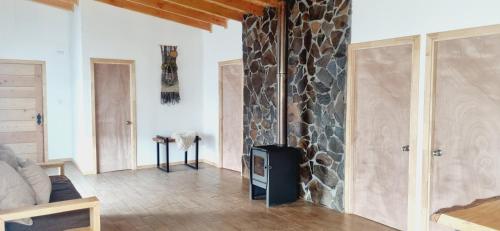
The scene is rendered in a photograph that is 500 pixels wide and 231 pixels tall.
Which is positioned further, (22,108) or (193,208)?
(22,108)

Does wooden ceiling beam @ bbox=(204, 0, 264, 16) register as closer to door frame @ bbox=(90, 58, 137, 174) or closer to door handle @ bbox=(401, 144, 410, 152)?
door frame @ bbox=(90, 58, 137, 174)

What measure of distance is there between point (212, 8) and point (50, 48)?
3386 mm

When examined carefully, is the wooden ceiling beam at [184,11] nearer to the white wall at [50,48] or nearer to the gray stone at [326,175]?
the white wall at [50,48]

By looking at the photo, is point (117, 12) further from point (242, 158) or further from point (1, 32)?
point (242, 158)

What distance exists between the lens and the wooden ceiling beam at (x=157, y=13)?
245 inches

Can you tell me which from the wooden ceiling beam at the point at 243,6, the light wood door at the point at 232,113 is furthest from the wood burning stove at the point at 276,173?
the wooden ceiling beam at the point at 243,6

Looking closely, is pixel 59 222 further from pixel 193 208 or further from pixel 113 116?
pixel 113 116

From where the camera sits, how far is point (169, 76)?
22.5 ft

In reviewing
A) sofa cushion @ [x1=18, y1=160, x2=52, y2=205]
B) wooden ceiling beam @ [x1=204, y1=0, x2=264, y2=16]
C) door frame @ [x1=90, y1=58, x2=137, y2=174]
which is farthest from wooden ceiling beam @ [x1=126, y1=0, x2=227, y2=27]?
sofa cushion @ [x1=18, y1=160, x2=52, y2=205]

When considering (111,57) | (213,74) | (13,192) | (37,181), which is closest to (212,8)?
(213,74)

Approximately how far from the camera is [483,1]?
301 cm

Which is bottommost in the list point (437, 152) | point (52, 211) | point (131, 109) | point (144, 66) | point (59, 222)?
point (59, 222)

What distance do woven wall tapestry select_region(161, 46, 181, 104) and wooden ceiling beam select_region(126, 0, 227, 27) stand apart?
79 centimetres

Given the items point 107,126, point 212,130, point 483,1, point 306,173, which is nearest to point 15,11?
point 107,126
